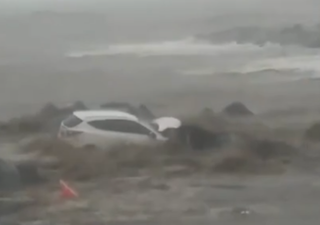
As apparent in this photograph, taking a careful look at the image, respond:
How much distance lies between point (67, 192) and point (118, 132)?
0.17m

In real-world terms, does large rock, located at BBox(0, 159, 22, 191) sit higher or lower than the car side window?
lower

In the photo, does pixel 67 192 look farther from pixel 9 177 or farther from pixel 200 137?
pixel 200 137

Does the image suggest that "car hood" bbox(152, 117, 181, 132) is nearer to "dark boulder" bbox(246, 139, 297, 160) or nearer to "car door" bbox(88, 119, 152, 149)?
"car door" bbox(88, 119, 152, 149)

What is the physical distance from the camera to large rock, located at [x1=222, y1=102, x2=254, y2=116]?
1.37m

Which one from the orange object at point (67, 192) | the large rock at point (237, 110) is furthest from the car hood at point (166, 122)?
the orange object at point (67, 192)

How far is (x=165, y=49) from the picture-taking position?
1.37 m

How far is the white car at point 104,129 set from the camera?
1.35 meters

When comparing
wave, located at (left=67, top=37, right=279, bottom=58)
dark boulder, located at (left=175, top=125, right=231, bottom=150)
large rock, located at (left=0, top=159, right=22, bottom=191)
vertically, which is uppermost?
wave, located at (left=67, top=37, right=279, bottom=58)

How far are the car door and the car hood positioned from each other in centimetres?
3

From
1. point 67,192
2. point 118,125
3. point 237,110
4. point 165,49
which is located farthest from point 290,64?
point 67,192

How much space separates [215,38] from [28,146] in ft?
1.52

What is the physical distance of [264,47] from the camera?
1383 millimetres

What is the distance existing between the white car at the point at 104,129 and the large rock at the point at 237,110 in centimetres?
15

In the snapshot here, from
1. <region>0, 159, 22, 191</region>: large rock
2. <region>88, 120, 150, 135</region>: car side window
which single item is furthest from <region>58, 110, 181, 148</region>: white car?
<region>0, 159, 22, 191</region>: large rock
